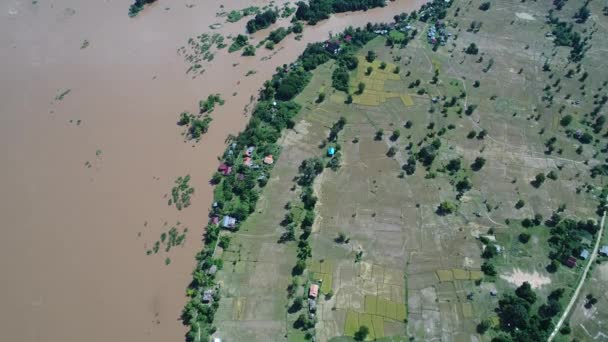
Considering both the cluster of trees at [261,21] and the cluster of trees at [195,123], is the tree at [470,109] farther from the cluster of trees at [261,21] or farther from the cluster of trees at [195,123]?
the cluster of trees at [261,21]

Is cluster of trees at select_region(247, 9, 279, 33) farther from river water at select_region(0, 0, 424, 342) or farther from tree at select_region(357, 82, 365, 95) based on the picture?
tree at select_region(357, 82, 365, 95)

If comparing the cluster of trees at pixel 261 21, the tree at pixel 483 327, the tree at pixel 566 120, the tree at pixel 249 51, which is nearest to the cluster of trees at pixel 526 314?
the tree at pixel 483 327

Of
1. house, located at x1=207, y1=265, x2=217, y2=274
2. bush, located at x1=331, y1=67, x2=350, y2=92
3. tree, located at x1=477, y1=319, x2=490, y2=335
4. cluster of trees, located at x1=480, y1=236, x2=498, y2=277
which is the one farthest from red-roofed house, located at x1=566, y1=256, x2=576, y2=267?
house, located at x1=207, y1=265, x2=217, y2=274

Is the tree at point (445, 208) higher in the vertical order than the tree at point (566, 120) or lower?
lower

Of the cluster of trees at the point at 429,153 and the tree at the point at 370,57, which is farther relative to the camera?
the tree at the point at 370,57

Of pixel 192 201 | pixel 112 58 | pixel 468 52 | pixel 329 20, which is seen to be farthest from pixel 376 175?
pixel 112 58

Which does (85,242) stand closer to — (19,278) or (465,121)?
(19,278)
